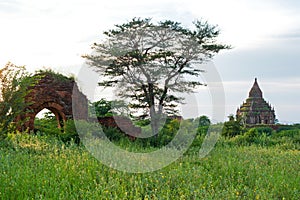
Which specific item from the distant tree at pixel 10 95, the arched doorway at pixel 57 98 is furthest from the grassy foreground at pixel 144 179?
the arched doorway at pixel 57 98

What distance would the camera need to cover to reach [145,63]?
51.9 ft

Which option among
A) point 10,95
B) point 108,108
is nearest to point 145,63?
point 108,108

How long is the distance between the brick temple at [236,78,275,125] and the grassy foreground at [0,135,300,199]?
18.1 meters

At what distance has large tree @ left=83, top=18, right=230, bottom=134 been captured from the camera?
15961 mm

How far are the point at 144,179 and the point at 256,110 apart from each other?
21437 mm

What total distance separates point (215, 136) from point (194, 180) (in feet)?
19.8

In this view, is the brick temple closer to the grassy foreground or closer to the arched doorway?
the arched doorway

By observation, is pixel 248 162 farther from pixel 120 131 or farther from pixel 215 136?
pixel 120 131

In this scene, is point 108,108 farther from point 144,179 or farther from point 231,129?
point 144,179

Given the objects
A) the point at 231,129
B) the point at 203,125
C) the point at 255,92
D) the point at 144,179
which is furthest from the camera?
the point at 255,92

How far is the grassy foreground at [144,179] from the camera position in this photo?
5.64 meters

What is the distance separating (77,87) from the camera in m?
14.3

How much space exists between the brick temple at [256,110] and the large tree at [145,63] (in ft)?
35.6

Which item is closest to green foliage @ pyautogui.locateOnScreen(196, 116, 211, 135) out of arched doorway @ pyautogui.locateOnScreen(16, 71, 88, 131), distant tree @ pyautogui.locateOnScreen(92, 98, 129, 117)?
distant tree @ pyautogui.locateOnScreen(92, 98, 129, 117)
